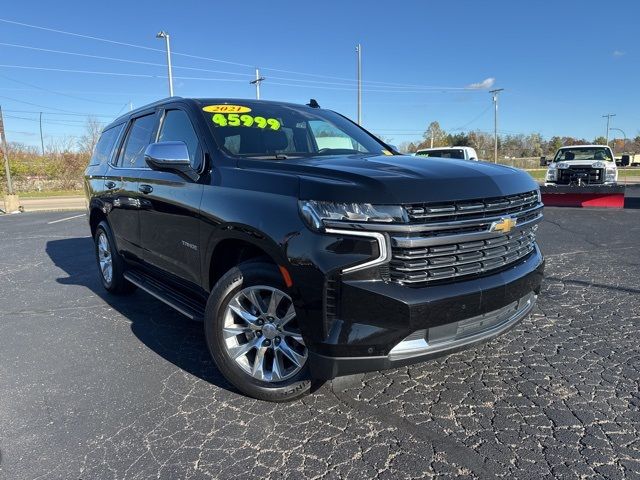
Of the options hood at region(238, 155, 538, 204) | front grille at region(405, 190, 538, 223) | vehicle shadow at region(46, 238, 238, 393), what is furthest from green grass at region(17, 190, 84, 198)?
front grille at region(405, 190, 538, 223)

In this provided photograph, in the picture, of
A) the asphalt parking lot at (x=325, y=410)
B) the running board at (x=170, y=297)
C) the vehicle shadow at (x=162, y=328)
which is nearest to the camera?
the asphalt parking lot at (x=325, y=410)

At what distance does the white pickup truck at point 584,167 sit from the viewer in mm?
15177

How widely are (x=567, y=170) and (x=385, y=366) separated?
15439 mm

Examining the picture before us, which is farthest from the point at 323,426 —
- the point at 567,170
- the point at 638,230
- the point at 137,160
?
the point at 567,170

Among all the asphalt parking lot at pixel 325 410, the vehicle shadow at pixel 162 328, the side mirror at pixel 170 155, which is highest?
the side mirror at pixel 170 155

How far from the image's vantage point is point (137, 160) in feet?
15.2

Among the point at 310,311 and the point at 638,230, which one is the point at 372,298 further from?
the point at 638,230

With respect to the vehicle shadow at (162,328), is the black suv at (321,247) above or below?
above

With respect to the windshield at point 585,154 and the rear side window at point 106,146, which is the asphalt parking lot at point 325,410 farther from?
the windshield at point 585,154

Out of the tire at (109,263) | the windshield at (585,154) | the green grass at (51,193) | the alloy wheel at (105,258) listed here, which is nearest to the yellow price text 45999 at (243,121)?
the tire at (109,263)

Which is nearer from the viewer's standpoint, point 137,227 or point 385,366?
point 385,366

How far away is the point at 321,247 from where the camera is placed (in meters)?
2.48

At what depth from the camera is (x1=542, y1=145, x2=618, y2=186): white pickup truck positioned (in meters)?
15.2

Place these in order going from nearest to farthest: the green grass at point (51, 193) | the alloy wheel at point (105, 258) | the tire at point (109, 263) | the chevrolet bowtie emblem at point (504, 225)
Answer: the chevrolet bowtie emblem at point (504, 225) → the tire at point (109, 263) → the alloy wheel at point (105, 258) → the green grass at point (51, 193)
